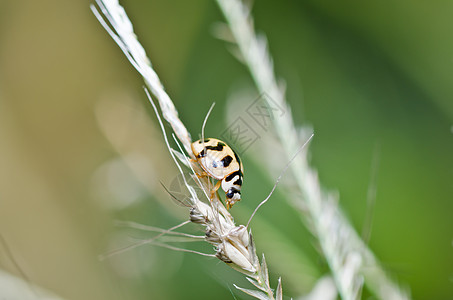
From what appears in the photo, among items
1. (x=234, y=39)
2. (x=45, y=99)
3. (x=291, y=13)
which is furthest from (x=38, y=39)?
(x=234, y=39)

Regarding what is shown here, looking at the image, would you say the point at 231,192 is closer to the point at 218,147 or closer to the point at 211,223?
the point at 218,147

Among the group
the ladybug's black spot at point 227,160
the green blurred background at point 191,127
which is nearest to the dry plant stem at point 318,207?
the ladybug's black spot at point 227,160

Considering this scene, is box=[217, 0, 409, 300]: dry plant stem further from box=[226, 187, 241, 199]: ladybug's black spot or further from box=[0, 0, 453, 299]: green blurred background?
box=[0, 0, 453, 299]: green blurred background

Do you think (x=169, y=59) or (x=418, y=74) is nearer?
(x=418, y=74)

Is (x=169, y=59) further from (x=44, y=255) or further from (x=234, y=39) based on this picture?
(x=234, y=39)

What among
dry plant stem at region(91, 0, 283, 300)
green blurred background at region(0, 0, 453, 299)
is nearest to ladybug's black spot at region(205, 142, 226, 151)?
dry plant stem at region(91, 0, 283, 300)

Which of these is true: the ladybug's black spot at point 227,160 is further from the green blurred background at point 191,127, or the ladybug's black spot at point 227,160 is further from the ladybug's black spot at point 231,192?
the green blurred background at point 191,127
